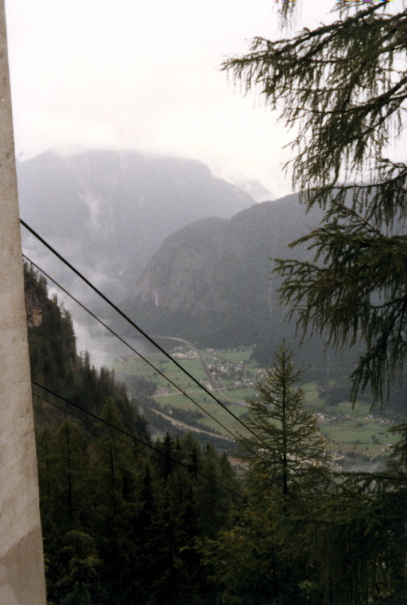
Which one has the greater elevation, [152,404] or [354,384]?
[354,384]

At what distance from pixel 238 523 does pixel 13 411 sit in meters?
11.2

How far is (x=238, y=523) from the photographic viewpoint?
452 inches

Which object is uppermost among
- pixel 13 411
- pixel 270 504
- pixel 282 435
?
pixel 13 411

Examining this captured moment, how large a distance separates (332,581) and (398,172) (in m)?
2.93

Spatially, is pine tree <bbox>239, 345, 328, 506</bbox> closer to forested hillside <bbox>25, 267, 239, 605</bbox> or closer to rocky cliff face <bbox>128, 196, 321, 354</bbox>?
forested hillside <bbox>25, 267, 239, 605</bbox>

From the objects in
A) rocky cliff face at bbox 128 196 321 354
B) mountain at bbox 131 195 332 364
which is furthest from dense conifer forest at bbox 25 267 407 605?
rocky cliff face at bbox 128 196 321 354

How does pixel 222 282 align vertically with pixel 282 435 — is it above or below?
above

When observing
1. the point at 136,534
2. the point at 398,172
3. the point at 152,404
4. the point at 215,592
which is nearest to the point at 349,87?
the point at 398,172

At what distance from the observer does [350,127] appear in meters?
3.20

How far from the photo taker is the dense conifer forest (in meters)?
3.00

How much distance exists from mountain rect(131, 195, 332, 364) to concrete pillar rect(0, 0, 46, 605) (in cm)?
13418

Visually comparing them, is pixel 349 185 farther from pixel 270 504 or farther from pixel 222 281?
pixel 222 281

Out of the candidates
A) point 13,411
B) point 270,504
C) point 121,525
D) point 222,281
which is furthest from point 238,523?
point 222,281

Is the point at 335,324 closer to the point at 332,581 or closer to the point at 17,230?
the point at 332,581
